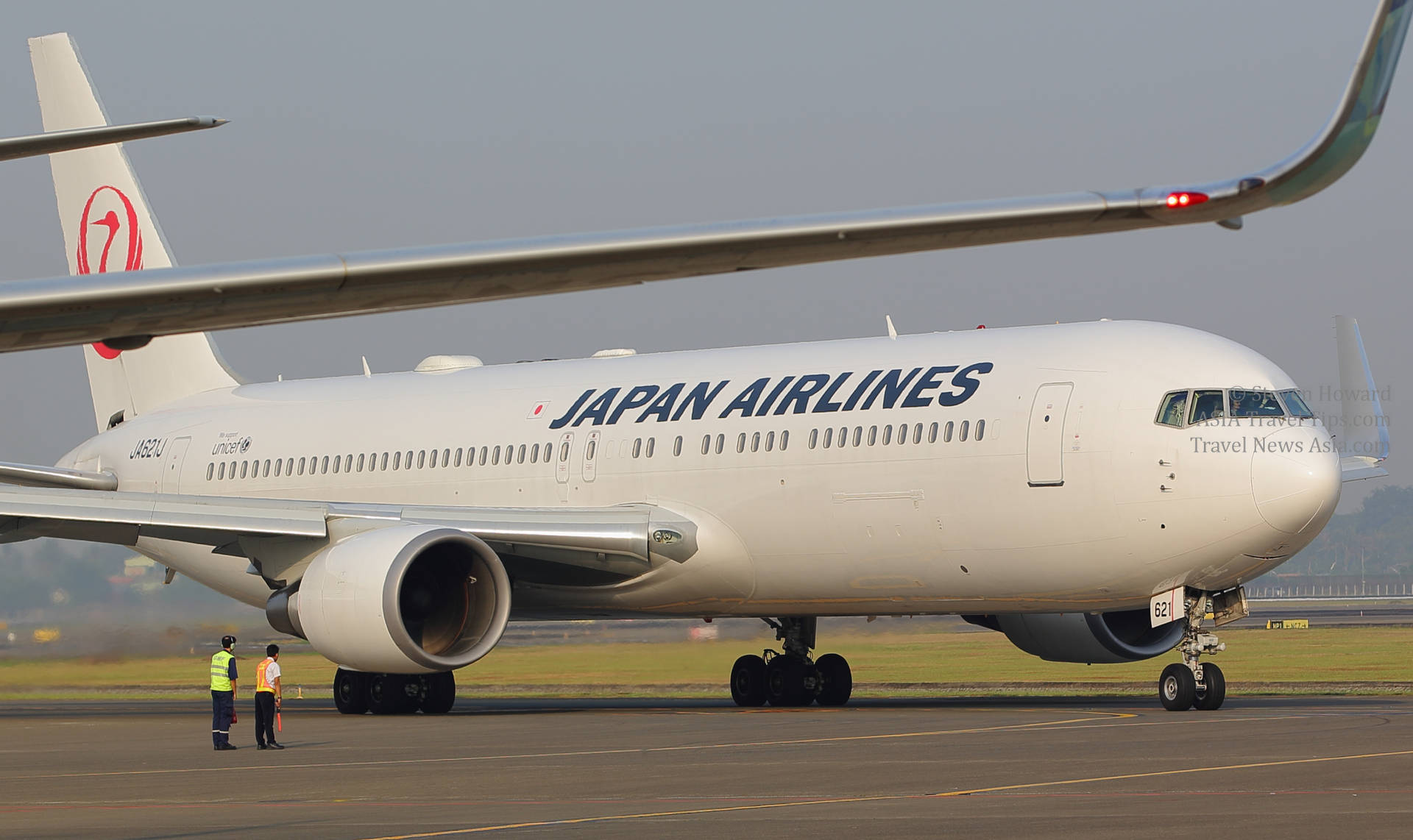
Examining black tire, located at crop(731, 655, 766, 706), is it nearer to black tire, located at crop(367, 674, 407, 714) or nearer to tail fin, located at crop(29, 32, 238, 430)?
black tire, located at crop(367, 674, 407, 714)

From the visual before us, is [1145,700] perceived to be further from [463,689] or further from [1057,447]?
[463,689]

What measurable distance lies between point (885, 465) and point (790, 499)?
3.94ft

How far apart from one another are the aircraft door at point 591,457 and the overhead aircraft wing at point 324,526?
712mm

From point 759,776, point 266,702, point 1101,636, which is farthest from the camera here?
point 1101,636

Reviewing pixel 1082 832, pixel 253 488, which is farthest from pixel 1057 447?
pixel 253 488

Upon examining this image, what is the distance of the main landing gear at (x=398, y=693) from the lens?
21.2 meters

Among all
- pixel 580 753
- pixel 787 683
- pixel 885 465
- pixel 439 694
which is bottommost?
pixel 580 753

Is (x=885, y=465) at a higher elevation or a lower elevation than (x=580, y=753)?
higher

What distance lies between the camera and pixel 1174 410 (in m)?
17.4

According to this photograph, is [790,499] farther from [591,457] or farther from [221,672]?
[221,672]

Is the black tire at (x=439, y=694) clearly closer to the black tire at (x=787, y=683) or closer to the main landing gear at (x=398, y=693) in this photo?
the main landing gear at (x=398, y=693)

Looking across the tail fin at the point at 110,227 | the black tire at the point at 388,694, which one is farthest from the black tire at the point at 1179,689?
the tail fin at the point at 110,227

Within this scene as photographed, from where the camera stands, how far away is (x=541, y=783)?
39.1 ft

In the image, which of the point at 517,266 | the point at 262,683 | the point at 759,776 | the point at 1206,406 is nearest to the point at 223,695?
the point at 262,683
